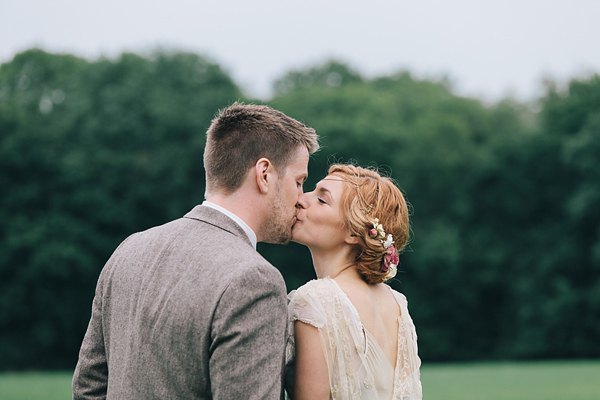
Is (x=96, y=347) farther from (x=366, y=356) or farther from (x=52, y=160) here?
(x=52, y=160)

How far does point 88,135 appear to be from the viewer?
3641 cm

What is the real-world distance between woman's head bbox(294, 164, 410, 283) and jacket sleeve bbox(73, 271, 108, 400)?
4.45 feet

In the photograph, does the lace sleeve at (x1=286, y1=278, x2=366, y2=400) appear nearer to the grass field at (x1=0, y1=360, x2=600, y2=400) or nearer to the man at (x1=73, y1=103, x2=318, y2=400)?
the man at (x1=73, y1=103, x2=318, y2=400)

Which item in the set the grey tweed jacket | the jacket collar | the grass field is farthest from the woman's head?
the grass field

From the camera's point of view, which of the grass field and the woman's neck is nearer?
the woman's neck

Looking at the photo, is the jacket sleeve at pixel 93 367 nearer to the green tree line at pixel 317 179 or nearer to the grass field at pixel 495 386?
the grass field at pixel 495 386

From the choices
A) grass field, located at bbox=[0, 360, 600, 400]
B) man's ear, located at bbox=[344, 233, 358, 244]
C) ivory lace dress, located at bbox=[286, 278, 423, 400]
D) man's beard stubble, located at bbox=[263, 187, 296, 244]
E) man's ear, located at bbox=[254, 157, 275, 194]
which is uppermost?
man's ear, located at bbox=[254, 157, 275, 194]

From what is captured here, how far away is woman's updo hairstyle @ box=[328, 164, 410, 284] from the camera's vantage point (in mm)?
4336

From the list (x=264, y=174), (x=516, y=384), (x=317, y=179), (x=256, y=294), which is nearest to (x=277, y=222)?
(x=264, y=174)

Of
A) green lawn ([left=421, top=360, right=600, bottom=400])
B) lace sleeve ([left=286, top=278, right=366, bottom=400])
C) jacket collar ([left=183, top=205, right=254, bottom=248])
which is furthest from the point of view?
green lawn ([left=421, top=360, right=600, bottom=400])

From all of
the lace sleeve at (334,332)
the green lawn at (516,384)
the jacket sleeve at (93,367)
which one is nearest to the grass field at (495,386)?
the green lawn at (516,384)

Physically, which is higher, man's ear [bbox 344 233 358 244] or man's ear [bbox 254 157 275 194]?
man's ear [bbox 254 157 275 194]

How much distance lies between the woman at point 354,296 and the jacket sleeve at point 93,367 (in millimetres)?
948

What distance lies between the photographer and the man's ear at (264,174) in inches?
133
